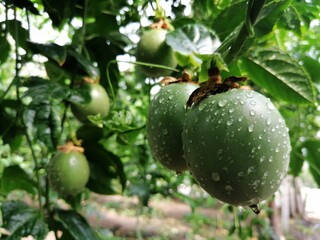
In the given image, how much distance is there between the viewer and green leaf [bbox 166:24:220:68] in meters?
0.89

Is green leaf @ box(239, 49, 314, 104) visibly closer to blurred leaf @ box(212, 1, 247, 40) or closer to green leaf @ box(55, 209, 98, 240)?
blurred leaf @ box(212, 1, 247, 40)

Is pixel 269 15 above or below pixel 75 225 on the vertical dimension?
above

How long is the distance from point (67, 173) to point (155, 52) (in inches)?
16.3

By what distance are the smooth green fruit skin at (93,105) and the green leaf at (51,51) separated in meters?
0.17

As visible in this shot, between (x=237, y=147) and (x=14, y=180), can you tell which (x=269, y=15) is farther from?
(x=14, y=180)

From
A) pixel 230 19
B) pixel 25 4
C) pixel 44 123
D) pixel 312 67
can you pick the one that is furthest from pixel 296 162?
pixel 25 4

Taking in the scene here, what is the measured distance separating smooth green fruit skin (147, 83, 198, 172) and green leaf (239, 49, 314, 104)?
0.62 ft

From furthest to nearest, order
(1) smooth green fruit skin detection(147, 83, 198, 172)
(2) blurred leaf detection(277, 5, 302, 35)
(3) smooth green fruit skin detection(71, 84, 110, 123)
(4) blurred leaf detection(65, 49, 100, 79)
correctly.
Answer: (3) smooth green fruit skin detection(71, 84, 110, 123) < (4) blurred leaf detection(65, 49, 100, 79) < (2) blurred leaf detection(277, 5, 302, 35) < (1) smooth green fruit skin detection(147, 83, 198, 172)

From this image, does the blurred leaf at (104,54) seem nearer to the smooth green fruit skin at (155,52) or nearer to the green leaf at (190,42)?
the smooth green fruit skin at (155,52)

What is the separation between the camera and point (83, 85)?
1.21 m

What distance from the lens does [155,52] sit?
1131 mm

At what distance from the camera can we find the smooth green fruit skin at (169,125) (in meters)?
0.75

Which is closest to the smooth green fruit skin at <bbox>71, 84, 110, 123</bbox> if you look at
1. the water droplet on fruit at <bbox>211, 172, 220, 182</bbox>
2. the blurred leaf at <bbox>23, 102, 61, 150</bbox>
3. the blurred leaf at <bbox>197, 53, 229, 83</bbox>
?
the blurred leaf at <bbox>23, 102, 61, 150</bbox>

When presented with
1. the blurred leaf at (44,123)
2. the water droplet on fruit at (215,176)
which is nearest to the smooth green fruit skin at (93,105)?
the blurred leaf at (44,123)
